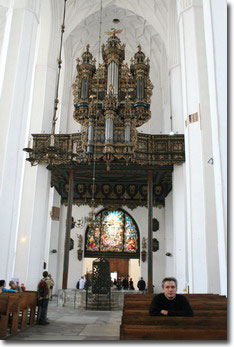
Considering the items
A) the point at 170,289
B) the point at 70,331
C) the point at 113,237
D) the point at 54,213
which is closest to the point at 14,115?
the point at 70,331

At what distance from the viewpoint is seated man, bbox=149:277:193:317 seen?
3701 millimetres

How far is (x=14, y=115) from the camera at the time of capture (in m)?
9.94

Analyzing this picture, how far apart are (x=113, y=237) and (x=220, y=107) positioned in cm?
1572

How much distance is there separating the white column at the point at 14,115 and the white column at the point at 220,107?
625 cm

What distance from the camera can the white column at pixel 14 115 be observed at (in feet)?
30.9

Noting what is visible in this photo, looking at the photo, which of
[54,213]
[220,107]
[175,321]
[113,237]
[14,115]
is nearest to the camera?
[175,321]

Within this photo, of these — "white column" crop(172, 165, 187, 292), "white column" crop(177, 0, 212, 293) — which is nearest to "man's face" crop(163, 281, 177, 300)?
"white column" crop(177, 0, 212, 293)

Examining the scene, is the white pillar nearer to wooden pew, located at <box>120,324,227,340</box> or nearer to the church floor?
the church floor

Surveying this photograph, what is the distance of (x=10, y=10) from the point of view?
11.1 m

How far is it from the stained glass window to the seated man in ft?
53.0

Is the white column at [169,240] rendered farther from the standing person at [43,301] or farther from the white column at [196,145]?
the standing person at [43,301]

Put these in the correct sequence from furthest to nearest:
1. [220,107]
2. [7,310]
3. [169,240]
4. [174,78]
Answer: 1. [169,240]
2. [174,78]
3. [7,310]
4. [220,107]

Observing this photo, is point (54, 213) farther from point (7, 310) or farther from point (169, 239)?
point (7, 310)

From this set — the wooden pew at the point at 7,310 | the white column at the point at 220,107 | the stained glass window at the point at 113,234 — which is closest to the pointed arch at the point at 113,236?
the stained glass window at the point at 113,234
